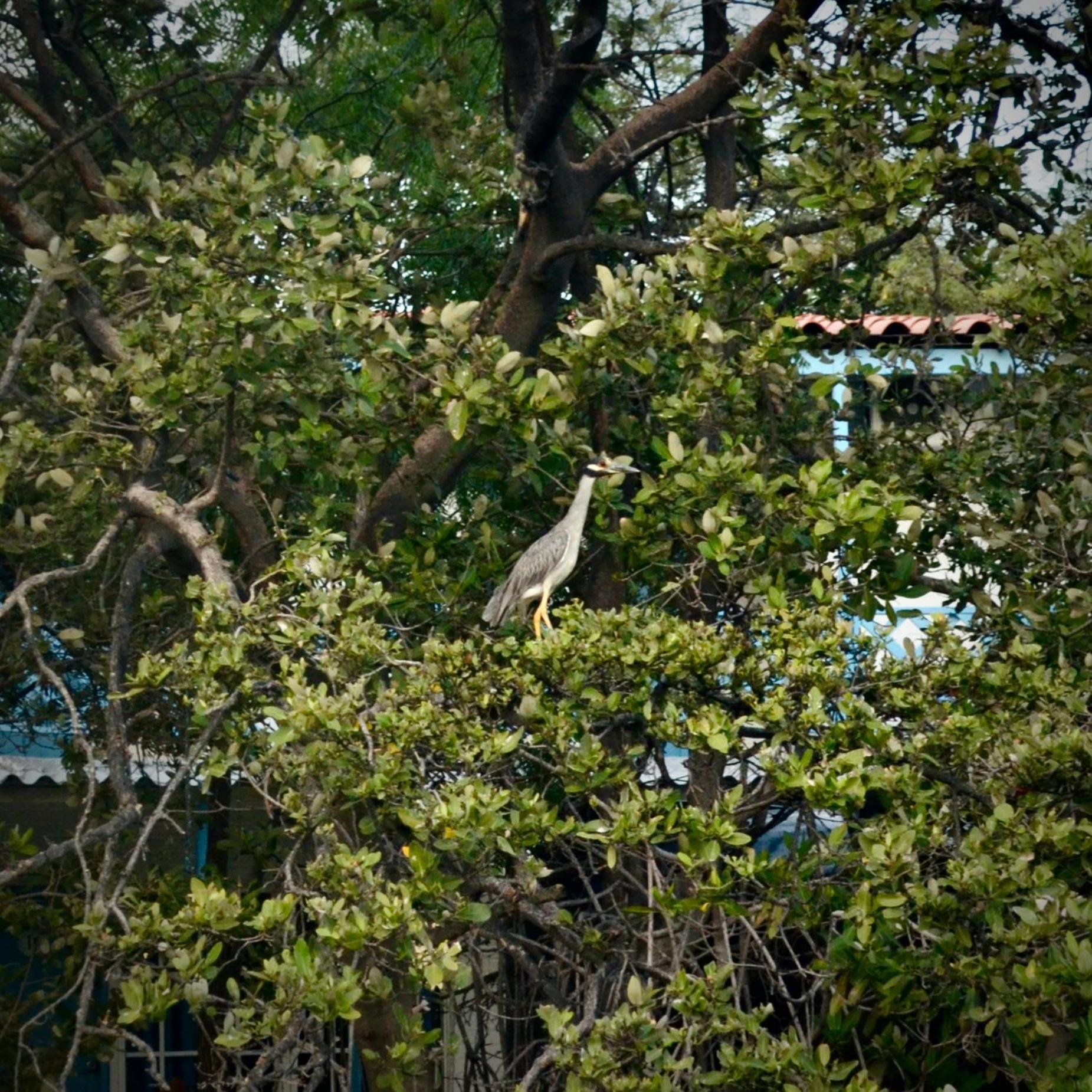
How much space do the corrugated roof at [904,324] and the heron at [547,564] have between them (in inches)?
41.6

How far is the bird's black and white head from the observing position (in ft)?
18.1

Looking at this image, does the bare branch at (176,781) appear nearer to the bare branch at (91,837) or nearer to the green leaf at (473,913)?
the bare branch at (91,837)

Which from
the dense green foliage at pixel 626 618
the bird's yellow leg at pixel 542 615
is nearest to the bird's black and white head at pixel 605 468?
the dense green foliage at pixel 626 618

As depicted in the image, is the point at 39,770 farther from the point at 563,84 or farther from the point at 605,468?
the point at 563,84

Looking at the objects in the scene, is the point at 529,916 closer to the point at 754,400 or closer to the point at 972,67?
the point at 754,400

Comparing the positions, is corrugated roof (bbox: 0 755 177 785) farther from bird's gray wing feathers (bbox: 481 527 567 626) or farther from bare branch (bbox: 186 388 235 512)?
bird's gray wing feathers (bbox: 481 527 567 626)

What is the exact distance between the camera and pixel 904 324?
359 inches

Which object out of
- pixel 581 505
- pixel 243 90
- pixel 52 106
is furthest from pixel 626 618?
pixel 52 106

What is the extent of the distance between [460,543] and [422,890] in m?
1.93

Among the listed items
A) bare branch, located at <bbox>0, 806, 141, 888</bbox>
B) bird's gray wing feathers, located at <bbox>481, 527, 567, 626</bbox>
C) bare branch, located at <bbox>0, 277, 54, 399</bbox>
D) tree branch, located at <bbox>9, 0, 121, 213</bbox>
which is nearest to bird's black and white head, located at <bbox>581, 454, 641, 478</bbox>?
bird's gray wing feathers, located at <bbox>481, 527, 567, 626</bbox>

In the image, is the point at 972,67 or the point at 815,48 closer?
the point at 972,67

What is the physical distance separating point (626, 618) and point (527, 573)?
730mm

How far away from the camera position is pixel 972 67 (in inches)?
218

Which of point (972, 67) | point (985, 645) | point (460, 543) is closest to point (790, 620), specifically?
point (985, 645)
